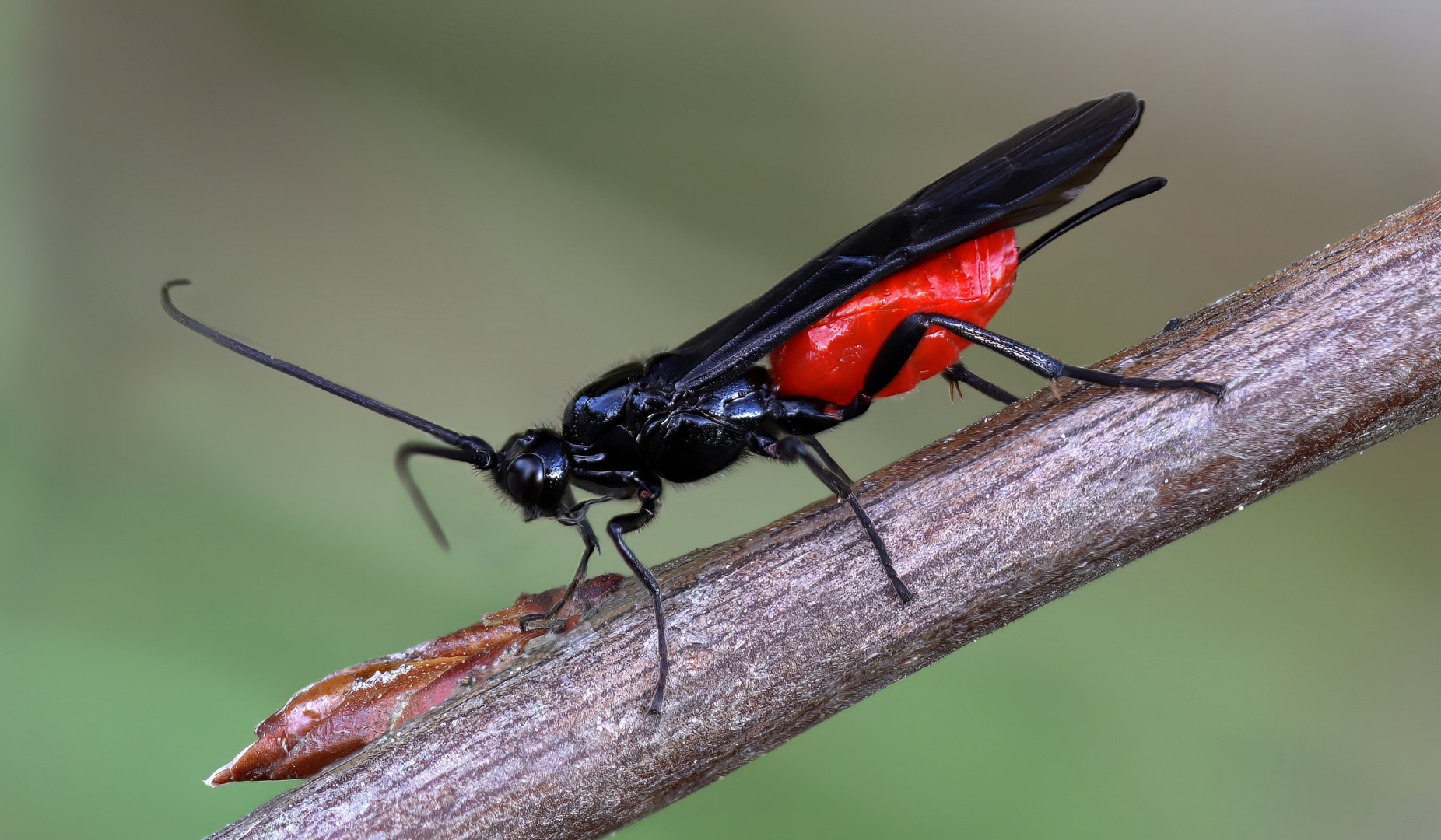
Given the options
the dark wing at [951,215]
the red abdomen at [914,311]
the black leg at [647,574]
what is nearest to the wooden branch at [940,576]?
the black leg at [647,574]

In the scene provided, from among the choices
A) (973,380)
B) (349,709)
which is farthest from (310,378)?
(973,380)

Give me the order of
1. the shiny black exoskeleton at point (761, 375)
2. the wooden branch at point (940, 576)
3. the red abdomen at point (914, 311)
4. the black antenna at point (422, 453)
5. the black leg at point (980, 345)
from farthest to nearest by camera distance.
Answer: the black antenna at point (422, 453)
the red abdomen at point (914, 311)
the shiny black exoskeleton at point (761, 375)
the black leg at point (980, 345)
the wooden branch at point (940, 576)

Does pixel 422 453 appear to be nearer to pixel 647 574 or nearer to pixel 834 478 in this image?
pixel 647 574

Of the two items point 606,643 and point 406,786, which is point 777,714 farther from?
point 406,786

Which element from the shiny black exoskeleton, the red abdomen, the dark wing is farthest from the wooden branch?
the red abdomen

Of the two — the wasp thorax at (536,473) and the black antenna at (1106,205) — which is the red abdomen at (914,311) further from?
the wasp thorax at (536,473)

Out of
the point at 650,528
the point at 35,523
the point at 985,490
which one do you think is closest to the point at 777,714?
the point at 985,490
